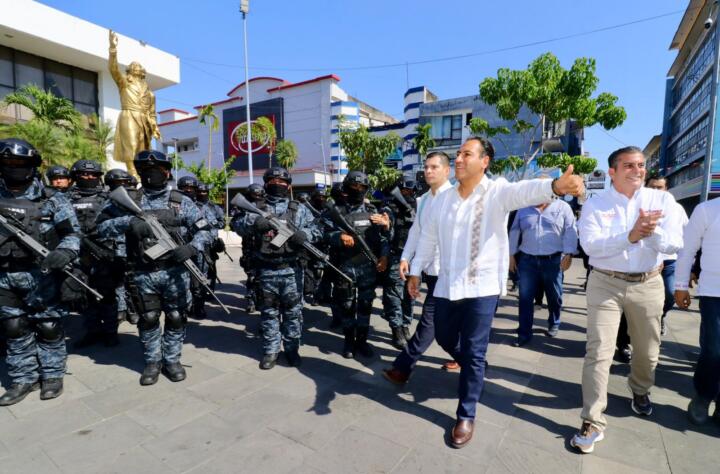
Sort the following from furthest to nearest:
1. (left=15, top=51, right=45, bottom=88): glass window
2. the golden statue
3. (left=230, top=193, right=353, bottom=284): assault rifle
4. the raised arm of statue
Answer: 1. (left=15, top=51, right=45, bottom=88): glass window
2. the golden statue
3. the raised arm of statue
4. (left=230, top=193, right=353, bottom=284): assault rifle

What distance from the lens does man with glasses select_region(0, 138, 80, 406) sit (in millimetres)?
2965

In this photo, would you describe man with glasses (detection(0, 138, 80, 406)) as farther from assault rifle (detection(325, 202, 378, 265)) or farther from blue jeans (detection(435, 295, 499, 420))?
blue jeans (detection(435, 295, 499, 420))

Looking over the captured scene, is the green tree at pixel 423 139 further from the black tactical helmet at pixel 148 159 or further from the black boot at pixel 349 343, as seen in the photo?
the black tactical helmet at pixel 148 159

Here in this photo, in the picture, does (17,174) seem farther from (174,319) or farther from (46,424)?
(46,424)

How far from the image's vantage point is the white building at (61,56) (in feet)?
54.2

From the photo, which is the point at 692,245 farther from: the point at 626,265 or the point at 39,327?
the point at 39,327

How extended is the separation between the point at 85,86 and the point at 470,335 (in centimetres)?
2472

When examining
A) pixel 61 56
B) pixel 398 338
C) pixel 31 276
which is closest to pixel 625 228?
pixel 398 338

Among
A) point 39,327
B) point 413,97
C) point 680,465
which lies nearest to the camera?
point 680,465

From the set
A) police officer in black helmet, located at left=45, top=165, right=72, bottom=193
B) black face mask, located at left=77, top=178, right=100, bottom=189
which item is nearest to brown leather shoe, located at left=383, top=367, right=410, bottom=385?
black face mask, located at left=77, top=178, right=100, bottom=189

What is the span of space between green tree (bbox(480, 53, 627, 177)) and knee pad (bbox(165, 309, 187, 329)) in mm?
13646

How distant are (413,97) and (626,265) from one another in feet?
90.2

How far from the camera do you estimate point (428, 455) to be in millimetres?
2373

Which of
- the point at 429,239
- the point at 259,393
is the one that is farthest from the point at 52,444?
the point at 429,239
